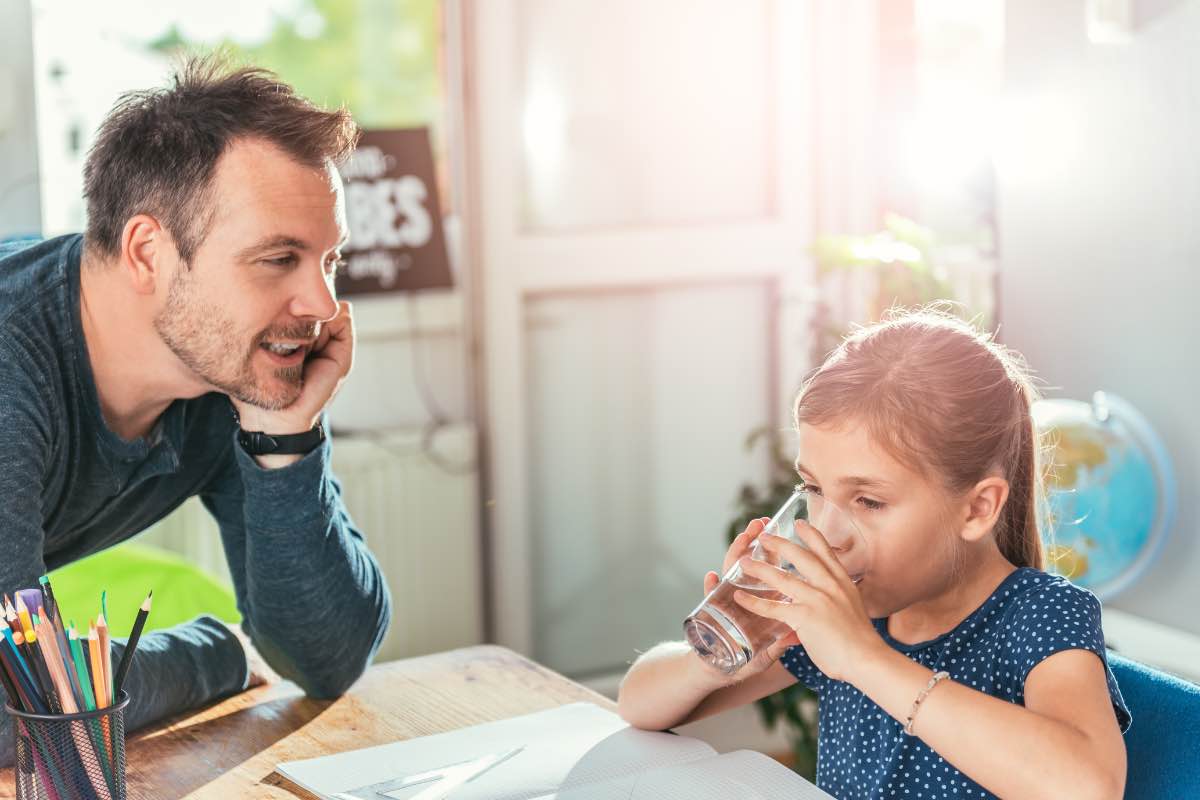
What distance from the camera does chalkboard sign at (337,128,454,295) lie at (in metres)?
3.10

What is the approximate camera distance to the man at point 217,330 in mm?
1464

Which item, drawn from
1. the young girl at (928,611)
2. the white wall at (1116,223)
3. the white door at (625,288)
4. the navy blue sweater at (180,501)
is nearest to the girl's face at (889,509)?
the young girl at (928,611)

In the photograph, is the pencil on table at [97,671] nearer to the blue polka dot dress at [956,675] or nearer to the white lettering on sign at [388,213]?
the blue polka dot dress at [956,675]

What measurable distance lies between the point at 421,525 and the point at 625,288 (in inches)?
27.6

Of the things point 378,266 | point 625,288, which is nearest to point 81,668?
point 378,266

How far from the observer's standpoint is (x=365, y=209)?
3104 millimetres

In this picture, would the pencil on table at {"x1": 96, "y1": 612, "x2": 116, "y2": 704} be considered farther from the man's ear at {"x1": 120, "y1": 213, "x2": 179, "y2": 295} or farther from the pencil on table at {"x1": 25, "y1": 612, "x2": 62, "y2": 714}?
the man's ear at {"x1": 120, "y1": 213, "x2": 179, "y2": 295}

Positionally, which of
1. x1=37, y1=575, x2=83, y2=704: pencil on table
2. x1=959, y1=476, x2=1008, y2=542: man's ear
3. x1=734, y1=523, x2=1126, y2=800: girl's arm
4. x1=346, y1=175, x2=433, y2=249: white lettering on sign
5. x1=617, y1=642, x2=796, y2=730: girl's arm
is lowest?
x1=617, y1=642, x2=796, y2=730: girl's arm

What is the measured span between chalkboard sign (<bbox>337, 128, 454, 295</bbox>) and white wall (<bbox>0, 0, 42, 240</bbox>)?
625 mm

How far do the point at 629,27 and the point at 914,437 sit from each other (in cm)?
216

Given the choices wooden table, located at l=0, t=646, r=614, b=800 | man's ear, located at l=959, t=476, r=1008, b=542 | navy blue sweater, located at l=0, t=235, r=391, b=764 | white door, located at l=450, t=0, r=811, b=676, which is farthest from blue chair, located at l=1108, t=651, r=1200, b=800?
white door, located at l=450, t=0, r=811, b=676

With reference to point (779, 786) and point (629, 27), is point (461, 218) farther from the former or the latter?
point (779, 786)

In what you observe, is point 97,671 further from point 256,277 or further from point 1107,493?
point 1107,493

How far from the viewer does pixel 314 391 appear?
1561 mm
